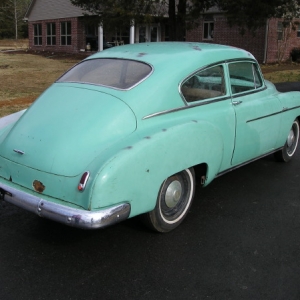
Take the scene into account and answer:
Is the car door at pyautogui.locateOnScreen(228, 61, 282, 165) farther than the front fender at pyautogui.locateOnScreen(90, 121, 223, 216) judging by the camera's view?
Yes

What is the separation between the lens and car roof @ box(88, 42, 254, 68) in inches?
162

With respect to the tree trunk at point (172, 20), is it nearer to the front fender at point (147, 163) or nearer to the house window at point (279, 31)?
the front fender at point (147, 163)

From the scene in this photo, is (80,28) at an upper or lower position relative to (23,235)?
upper

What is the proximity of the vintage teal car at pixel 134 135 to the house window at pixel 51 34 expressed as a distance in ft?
101

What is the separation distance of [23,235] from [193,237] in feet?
4.96

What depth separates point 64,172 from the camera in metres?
3.23

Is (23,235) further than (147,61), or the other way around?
(147,61)

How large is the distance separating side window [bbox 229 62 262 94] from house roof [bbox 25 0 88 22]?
26251 mm

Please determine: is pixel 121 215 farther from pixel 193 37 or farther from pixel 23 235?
pixel 193 37

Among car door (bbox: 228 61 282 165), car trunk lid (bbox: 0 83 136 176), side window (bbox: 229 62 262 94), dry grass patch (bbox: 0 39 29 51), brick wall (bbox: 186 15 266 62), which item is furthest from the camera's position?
dry grass patch (bbox: 0 39 29 51)

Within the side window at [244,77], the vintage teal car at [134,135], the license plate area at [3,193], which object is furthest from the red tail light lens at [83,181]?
the side window at [244,77]

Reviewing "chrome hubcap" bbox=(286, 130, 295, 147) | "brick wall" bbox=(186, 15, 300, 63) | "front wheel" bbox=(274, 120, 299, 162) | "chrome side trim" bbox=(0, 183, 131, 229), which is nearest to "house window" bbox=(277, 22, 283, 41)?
"brick wall" bbox=(186, 15, 300, 63)

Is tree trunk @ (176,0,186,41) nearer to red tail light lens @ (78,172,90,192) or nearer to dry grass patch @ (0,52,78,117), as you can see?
dry grass patch @ (0,52,78,117)

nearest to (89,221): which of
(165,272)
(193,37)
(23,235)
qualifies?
(165,272)
